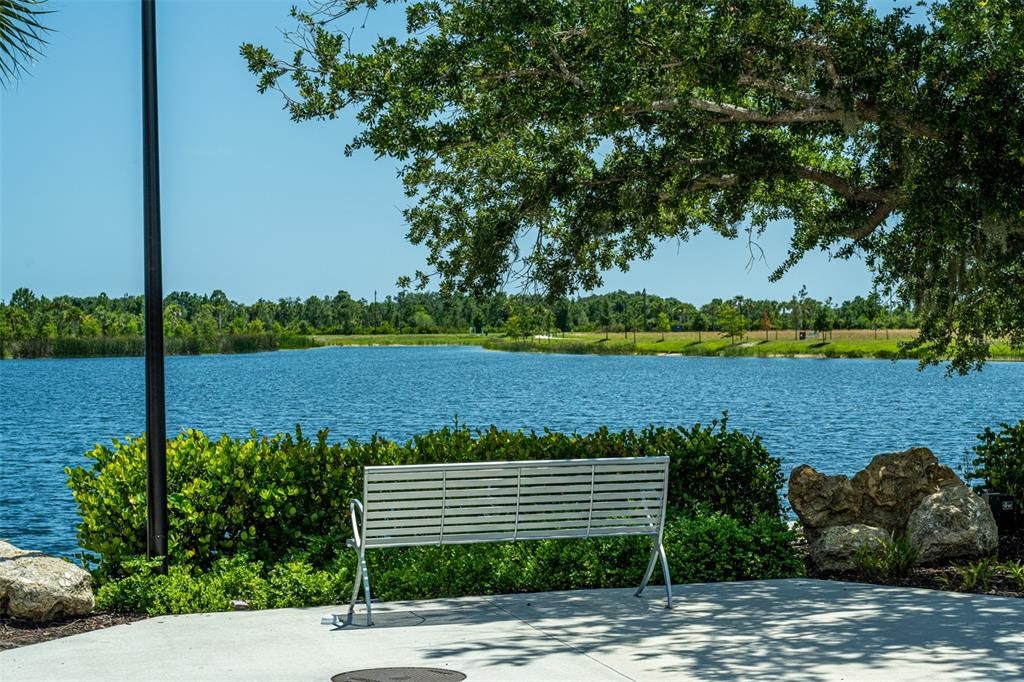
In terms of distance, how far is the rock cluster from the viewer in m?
9.23

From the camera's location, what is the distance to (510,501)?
307 inches

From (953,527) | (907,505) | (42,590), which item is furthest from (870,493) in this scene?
(42,590)

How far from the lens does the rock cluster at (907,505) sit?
9234mm

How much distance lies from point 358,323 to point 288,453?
13720cm

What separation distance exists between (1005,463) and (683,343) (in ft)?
448

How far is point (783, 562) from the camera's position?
28.8 ft

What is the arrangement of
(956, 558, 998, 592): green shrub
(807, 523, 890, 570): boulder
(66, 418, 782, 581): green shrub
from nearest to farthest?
(956, 558, 998, 592): green shrub, (66, 418, 782, 581): green shrub, (807, 523, 890, 570): boulder

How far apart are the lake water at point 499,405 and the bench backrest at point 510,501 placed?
1237 cm

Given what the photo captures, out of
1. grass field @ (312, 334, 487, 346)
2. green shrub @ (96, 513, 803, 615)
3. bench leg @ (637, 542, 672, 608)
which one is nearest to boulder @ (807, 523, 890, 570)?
green shrub @ (96, 513, 803, 615)

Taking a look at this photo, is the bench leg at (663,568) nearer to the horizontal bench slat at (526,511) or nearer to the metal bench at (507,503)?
the metal bench at (507,503)

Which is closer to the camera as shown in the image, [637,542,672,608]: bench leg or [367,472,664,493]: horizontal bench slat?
[367,472,664,493]: horizontal bench slat

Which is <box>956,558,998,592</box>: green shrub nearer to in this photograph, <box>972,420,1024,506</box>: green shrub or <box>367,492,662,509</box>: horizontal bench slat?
<box>367,492,662,509</box>: horizontal bench slat

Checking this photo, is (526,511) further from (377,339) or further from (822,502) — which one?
(377,339)

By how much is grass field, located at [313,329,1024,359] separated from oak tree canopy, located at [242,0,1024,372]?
4451 inches
